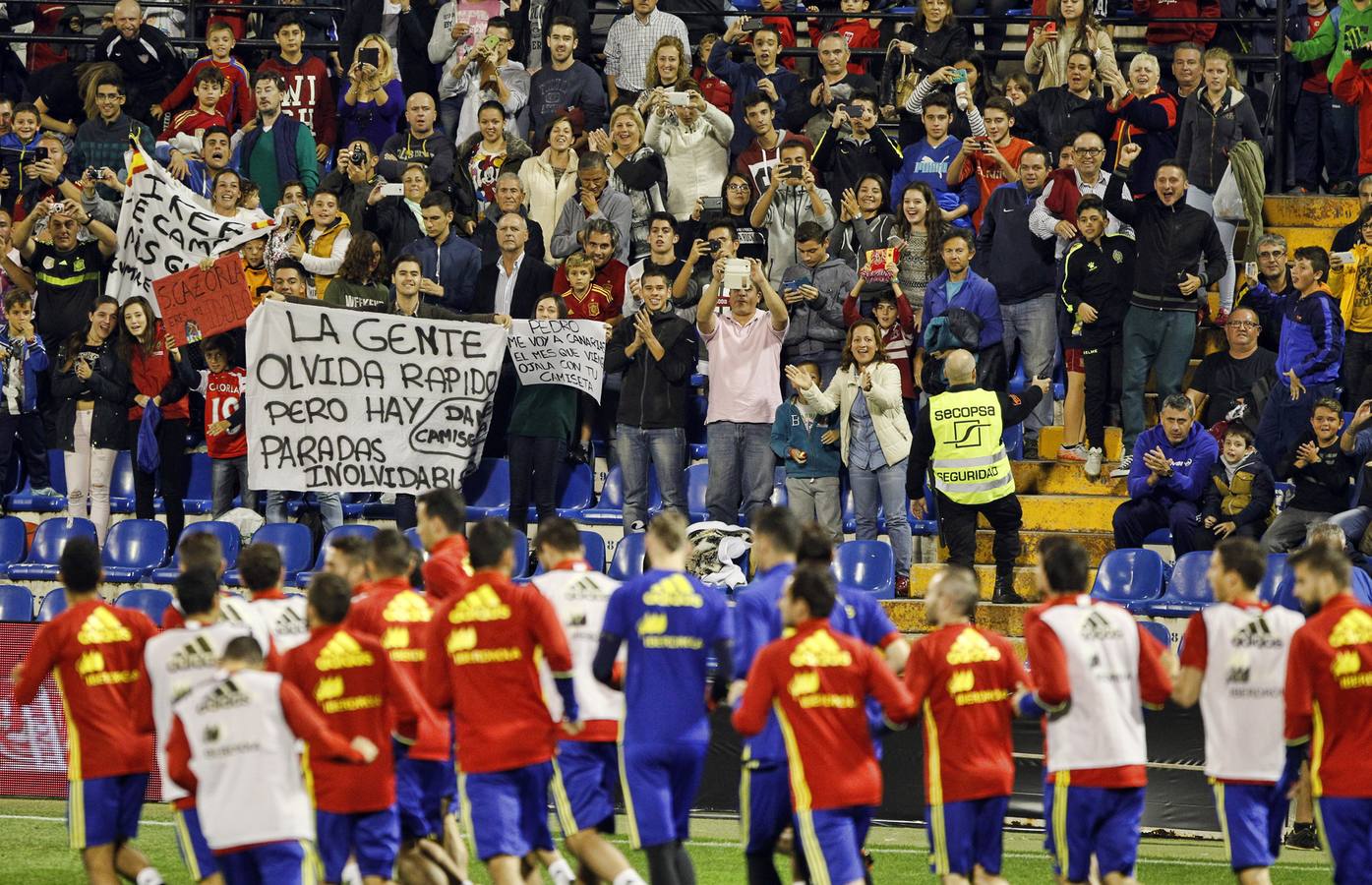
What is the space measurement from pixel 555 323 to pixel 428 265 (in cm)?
158

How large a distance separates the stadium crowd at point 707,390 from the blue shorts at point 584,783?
20 mm

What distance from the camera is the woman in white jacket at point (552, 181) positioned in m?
17.7

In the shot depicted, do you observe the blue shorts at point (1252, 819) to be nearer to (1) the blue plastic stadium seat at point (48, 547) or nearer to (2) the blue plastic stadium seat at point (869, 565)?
(2) the blue plastic stadium seat at point (869, 565)

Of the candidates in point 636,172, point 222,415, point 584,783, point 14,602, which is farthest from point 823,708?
point 14,602

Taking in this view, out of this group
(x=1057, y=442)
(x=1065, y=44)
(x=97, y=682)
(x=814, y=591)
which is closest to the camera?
(x=814, y=591)

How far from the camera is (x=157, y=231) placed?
18094 millimetres

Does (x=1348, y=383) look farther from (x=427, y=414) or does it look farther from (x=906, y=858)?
(x=427, y=414)

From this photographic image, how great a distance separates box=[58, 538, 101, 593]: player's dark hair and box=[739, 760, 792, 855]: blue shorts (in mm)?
3440

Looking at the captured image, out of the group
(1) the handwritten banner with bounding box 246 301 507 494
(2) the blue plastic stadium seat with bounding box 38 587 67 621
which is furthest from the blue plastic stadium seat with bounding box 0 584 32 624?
(1) the handwritten banner with bounding box 246 301 507 494

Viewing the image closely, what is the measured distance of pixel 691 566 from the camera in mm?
15367

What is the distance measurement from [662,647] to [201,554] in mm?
2278

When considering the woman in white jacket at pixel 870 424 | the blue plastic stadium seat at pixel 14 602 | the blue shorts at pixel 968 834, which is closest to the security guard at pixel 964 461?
the woman in white jacket at pixel 870 424

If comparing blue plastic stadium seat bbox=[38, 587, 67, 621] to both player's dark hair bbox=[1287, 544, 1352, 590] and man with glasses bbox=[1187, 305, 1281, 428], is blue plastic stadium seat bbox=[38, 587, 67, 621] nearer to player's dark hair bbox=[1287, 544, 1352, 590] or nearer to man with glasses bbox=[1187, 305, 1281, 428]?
man with glasses bbox=[1187, 305, 1281, 428]

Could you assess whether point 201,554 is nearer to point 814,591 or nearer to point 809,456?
point 814,591
